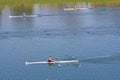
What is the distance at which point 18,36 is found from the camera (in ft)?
219

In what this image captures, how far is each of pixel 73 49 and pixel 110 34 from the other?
484 inches

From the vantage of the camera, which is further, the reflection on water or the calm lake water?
the reflection on water

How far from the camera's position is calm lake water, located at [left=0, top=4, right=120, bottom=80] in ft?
144

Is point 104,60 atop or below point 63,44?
atop

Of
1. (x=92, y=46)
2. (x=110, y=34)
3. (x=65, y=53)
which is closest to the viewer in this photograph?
(x=65, y=53)

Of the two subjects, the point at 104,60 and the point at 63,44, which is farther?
the point at 63,44

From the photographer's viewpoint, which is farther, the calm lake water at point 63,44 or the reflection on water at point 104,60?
the reflection on water at point 104,60

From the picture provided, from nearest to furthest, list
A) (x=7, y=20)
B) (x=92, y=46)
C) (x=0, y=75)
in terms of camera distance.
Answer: (x=0, y=75)
(x=92, y=46)
(x=7, y=20)

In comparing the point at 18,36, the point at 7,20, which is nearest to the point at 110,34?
the point at 18,36

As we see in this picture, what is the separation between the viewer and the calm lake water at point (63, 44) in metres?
43.8

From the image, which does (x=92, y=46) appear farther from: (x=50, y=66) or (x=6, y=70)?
(x=6, y=70)

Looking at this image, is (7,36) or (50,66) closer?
(50,66)

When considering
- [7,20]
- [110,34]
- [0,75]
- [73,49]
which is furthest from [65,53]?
[7,20]

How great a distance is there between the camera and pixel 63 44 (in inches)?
2303
